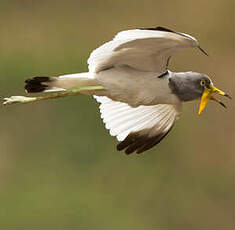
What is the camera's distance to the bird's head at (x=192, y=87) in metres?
6.20

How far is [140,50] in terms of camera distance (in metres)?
6.16

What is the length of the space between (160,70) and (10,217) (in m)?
4.51

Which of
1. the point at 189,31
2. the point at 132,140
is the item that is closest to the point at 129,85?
the point at 132,140

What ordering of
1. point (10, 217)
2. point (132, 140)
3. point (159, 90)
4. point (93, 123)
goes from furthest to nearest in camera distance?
1. point (93, 123)
2. point (10, 217)
3. point (132, 140)
4. point (159, 90)

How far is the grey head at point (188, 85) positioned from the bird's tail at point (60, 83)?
399 millimetres

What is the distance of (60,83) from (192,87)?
0.66 metres

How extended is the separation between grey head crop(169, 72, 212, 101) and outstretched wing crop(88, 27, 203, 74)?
0.09 meters

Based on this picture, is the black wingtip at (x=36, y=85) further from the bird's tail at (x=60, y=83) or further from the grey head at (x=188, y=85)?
the grey head at (x=188, y=85)

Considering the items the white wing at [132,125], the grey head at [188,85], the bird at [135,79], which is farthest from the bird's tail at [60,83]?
the white wing at [132,125]

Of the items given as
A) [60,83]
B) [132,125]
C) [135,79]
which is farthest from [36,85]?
[132,125]

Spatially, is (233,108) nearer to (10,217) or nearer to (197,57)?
(197,57)

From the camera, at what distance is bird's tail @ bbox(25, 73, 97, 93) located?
6.13m

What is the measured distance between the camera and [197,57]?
464 inches

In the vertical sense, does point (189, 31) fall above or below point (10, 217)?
above
